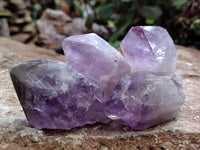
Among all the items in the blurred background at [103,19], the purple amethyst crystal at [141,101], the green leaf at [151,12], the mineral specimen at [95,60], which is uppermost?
the mineral specimen at [95,60]

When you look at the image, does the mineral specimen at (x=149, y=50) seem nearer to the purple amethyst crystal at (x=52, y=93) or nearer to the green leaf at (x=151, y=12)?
the purple amethyst crystal at (x=52, y=93)

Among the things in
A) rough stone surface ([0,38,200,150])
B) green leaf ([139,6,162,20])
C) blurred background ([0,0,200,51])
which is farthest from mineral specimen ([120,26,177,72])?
green leaf ([139,6,162,20])

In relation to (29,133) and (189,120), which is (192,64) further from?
(29,133)

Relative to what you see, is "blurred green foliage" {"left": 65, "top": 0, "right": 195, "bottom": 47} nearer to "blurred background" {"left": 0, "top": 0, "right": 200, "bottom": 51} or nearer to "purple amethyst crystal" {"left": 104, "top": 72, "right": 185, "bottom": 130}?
"blurred background" {"left": 0, "top": 0, "right": 200, "bottom": 51}

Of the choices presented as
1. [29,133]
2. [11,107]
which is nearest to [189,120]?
[29,133]

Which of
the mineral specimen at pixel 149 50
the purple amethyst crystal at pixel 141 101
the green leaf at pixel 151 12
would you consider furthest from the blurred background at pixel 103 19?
the purple amethyst crystal at pixel 141 101

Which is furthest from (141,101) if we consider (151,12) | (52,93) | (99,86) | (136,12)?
(136,12)

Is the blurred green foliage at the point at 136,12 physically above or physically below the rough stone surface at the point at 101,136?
below
